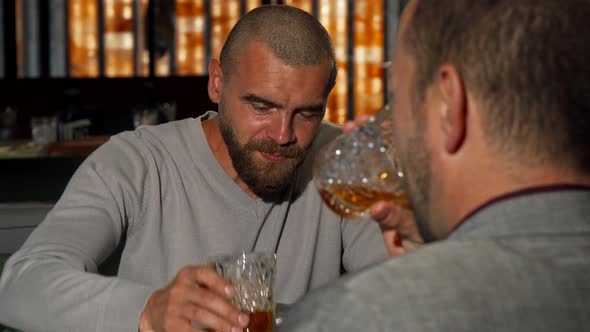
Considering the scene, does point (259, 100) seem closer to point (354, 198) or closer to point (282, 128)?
point (282, 128)

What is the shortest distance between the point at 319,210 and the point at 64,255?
0.56 metres

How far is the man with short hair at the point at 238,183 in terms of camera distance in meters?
1.79

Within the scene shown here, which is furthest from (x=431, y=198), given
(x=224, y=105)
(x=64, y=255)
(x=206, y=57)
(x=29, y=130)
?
(x=206, y=57)

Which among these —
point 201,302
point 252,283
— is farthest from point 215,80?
point 201,302

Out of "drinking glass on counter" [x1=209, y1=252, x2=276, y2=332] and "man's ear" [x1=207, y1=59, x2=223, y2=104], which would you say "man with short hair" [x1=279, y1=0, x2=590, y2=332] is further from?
"man's ear" [x1=207, y1=59, x2=223, y2=104]

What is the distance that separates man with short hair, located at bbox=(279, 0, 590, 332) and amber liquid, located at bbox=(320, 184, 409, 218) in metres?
0.45

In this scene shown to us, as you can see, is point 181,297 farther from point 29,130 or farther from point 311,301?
point 29,130

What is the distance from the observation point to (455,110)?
0.76m

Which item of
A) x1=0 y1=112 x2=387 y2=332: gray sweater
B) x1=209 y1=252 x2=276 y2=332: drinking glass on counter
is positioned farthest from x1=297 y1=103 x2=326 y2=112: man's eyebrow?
x1=209 y1=252 x2=276 y2=332: drinking glass on counter

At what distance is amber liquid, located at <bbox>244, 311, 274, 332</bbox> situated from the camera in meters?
1.33

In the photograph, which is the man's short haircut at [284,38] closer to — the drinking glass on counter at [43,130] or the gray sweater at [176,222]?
the gray sweater at [176,222]

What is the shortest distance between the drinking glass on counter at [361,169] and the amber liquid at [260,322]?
0.62 feet

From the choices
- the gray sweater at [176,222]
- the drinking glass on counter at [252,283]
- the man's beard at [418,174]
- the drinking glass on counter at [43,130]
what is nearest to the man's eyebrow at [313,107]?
the gray sweater at [176,222]

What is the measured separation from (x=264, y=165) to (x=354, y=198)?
1.91 feet
